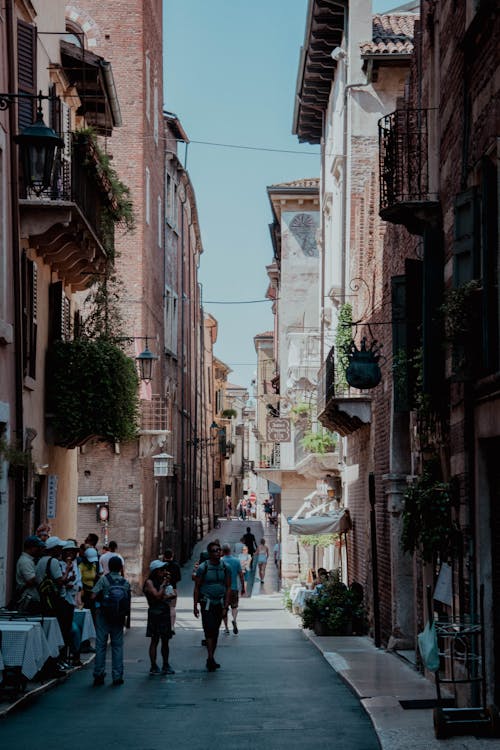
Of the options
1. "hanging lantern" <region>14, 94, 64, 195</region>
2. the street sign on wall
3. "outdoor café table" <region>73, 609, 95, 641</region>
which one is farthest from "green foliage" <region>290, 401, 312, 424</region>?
"hanging lantern" <region>14, 94, 64, 195</region>

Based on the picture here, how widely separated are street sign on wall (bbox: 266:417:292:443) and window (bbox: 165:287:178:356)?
6771mm

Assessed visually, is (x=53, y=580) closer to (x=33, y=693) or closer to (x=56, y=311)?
(x=33, y=693)

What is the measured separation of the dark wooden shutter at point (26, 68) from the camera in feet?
63.4

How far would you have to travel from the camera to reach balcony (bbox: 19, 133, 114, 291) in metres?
19.1

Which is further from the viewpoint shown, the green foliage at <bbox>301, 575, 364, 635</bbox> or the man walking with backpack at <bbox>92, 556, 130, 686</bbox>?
the green foliage at <bbox>301, 575, 364, 635</bbox>

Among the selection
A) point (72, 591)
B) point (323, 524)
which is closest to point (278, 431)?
point (323, 524)

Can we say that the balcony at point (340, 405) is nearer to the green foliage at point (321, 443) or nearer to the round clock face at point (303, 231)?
the green foliage at point (321, 443)

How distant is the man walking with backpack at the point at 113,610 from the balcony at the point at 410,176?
560 cm

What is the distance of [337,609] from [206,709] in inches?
432

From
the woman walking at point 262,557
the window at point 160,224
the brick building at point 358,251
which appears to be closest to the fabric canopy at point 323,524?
the brick building at point 358,251

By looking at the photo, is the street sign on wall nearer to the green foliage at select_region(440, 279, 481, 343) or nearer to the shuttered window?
the shuttered window

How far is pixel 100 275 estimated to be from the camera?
2509 cm

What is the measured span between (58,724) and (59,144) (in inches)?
239

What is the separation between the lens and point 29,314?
20.3 metres
